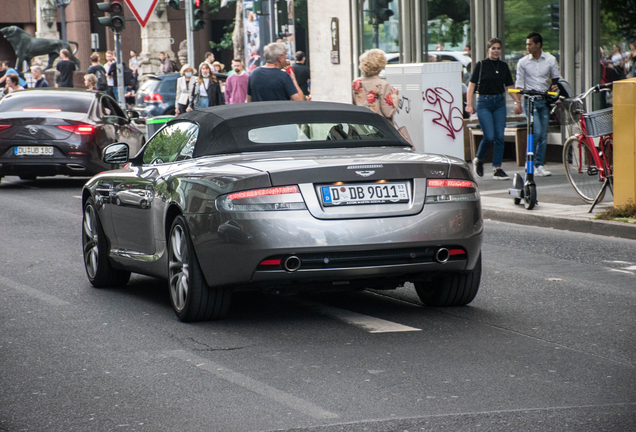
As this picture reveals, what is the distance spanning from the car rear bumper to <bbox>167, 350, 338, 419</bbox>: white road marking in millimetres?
608

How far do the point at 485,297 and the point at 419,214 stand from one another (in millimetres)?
1448

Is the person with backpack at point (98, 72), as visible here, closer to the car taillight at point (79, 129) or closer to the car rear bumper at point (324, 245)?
the car taillight at point (79, 129)

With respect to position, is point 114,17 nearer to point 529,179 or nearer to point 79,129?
point 79,129

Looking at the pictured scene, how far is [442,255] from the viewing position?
240 inches

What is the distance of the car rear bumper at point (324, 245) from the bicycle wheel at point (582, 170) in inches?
241

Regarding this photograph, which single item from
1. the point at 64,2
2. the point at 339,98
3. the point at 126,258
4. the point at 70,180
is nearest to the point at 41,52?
the point at 64,2

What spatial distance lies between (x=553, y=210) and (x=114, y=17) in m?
14.2

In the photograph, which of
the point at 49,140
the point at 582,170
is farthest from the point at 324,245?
the point at 49,140

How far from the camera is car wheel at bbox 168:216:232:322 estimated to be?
20.2 ft

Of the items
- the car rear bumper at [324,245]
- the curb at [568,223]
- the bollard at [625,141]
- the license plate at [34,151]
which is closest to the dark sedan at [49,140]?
the license plate at [34,151]

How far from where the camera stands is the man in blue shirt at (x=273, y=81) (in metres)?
12.5

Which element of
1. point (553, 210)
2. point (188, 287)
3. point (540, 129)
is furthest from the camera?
point (540, 129)

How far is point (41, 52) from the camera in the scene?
49.8 meters

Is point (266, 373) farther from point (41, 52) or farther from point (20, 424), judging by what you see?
point (41, 52)
